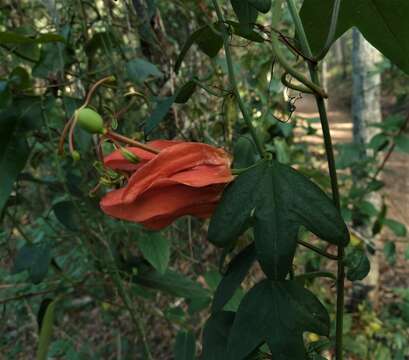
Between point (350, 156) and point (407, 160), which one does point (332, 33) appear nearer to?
point (350, 156)

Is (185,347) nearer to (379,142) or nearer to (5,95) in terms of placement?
(5,95)

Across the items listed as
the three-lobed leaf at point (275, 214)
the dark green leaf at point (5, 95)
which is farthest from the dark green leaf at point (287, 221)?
the dark green leaf at point (5, 95)

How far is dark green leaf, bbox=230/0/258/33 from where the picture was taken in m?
0.53

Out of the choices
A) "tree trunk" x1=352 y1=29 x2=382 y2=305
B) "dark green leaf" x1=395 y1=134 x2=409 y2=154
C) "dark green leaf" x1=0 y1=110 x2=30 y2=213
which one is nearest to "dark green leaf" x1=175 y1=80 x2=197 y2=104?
"dark green leaf" x1=0 y1=110 x2=30 y2=213

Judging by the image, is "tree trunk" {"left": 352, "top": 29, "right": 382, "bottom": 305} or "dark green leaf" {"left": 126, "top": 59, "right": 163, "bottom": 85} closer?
"dark green leaf" {"left": 126, "top": 59, "right": 163, "bottom": 85}

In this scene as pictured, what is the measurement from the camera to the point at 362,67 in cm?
218

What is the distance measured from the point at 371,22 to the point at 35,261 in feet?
2.90

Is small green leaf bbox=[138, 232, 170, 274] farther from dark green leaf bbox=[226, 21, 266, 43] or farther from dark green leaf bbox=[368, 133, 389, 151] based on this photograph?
dark green leaf bbox=[368, 133, 389, 151]

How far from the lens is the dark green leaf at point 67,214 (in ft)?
3.69

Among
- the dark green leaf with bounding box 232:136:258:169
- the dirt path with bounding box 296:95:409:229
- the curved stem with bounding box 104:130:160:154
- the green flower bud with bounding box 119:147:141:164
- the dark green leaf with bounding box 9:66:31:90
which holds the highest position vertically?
the dark green leaf with bounding box 9:66:31:90

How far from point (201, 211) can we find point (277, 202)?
0.10 metres

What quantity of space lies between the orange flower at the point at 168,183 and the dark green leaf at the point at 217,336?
0.61 ft

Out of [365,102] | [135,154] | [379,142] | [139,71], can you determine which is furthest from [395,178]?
[135,154]

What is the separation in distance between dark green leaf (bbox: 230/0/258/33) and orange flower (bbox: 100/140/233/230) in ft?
0.50
